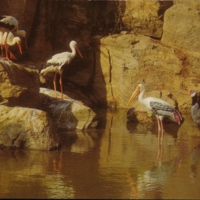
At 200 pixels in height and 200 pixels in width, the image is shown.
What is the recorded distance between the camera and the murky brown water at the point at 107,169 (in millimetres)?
6977

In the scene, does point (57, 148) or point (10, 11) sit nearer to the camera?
point (57, 148)

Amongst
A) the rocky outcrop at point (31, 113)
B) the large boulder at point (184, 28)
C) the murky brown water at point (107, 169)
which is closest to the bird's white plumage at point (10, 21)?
the rocky outcrop at point (31, 113)

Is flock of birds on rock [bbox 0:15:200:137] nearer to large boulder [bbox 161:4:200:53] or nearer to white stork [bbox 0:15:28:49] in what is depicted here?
white stork [bbox 0:15:28:49]

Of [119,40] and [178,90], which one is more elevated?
[119,40]

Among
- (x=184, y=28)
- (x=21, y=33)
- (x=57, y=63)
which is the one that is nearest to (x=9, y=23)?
(x=21, y=33)

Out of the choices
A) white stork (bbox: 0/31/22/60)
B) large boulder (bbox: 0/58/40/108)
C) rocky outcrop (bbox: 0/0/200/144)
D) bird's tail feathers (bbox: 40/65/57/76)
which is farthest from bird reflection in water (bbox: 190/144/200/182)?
white stork (bbox: 0/31/22/60)

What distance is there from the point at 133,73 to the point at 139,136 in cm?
500

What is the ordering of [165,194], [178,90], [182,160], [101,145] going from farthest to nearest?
[178,90]
[101,145]
[182,160]
[165,194]

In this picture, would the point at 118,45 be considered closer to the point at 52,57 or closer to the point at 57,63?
the point at 52,57

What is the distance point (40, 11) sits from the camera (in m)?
17.0

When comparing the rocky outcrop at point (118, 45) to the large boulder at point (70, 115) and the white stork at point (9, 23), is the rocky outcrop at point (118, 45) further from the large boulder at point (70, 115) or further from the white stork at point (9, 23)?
the large boulder at point (70, 115)

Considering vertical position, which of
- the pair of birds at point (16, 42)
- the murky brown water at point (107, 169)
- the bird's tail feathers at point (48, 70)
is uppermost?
the pair of birds at point (16, 42)

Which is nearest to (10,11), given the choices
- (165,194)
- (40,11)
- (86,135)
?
(40,11)

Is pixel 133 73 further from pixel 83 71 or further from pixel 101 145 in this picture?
pixel 101 145
